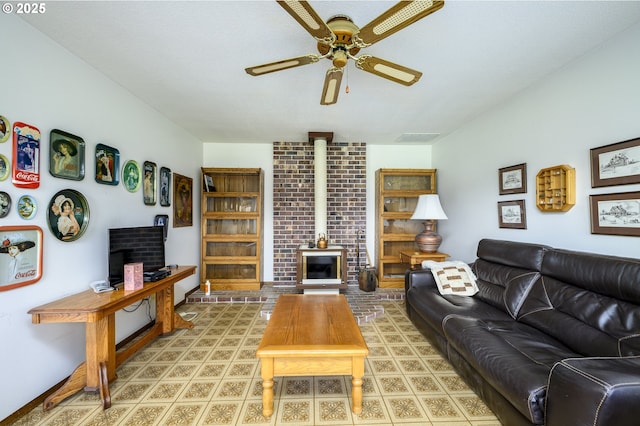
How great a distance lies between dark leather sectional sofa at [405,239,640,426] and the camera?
1027 mm

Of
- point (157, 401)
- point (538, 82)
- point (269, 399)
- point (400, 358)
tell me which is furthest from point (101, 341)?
point (538, 82)

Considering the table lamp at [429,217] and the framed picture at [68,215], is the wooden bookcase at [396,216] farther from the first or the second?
the framed picture at [68,215]

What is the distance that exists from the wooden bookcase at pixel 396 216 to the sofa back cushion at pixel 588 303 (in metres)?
2.16

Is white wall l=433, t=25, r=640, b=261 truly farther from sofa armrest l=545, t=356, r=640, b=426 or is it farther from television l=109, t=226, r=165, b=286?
television l=109, t=226, r=165, b=286

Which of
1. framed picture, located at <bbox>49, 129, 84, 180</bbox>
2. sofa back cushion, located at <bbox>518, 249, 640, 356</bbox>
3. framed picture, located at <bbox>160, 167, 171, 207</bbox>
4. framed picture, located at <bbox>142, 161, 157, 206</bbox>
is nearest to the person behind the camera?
sofa back cushion, located at <bbox>518, 249, 640, 356</bbox>

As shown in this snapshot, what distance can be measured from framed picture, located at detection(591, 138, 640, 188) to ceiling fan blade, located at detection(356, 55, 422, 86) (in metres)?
1.51

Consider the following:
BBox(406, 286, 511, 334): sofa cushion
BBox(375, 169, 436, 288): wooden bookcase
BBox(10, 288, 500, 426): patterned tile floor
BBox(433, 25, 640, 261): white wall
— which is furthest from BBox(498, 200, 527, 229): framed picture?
BBox(10, 288, 500, 426): patterned tile floor

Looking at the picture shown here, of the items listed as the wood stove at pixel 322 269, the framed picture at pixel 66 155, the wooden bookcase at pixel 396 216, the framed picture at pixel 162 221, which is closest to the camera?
the framed picture at pixel 66 155

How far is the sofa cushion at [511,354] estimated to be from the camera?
1.24 metres

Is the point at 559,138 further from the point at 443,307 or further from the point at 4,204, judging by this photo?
the point at 4,204

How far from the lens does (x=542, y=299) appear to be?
1958 mm

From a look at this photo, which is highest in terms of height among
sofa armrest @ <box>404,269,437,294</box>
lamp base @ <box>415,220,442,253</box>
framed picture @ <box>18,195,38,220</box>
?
framed picture @ <box>18,195,38,220</box>

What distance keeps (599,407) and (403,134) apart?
11.6 feet

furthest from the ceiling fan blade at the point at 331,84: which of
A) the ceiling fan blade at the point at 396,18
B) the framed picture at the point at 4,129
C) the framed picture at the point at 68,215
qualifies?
the framed picture at the point at 68,215
